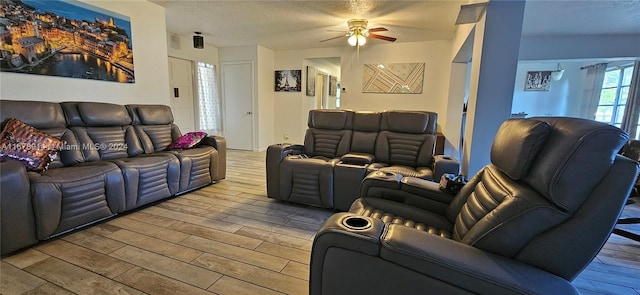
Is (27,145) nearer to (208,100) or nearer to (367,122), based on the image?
(367,122)

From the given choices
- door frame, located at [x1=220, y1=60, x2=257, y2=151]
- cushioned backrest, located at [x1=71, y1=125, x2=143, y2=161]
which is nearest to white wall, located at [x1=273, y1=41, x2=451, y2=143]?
door frame, located at [x1=220, y1=60, x2=257, y2=151]

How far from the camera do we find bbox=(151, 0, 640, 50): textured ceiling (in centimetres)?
318

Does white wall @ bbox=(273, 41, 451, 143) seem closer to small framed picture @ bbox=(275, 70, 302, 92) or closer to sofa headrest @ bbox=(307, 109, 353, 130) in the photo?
small framed picture @ bbox=(275, 70, 302, 92)

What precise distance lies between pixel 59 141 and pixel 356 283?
2802mm

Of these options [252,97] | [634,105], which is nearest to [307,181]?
[252,97]

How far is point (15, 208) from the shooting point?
1755 millimetres

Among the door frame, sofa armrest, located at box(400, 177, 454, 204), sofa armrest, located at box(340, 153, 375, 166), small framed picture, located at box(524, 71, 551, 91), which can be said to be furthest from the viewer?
small framed picture, located at box(524, 71, 551, 91)

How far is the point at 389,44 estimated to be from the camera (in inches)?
205

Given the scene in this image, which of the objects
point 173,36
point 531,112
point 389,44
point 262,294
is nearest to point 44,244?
point 262,294

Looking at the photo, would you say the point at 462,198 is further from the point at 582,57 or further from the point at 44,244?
the point at 582,57

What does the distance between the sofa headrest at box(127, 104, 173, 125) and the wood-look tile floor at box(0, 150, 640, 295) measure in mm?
1157

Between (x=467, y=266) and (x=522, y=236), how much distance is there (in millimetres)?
272

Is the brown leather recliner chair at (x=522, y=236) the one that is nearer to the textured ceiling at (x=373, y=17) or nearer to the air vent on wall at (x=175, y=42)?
the textured ceiling at (x=373, y=17)

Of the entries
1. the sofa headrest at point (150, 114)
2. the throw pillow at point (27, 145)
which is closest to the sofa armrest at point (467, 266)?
the throw pillow at point (27, 145)
